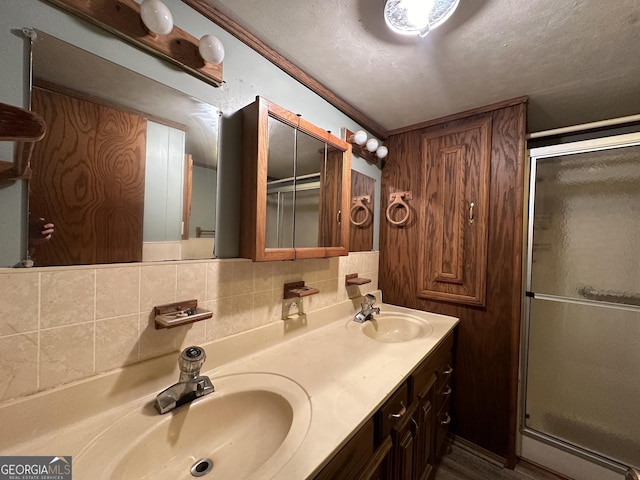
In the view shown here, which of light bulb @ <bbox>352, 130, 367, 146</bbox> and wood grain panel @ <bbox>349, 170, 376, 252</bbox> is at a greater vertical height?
light bulb @ <bbox>352, 130, 367, 146</bbox>

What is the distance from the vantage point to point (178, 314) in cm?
76

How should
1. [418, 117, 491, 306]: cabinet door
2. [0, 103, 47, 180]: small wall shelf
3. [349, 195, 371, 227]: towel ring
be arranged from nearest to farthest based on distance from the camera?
[0, 103, 47, 180]: small wall shelf < [418, 117, 491, 306]: cabinet door < [349, 195, 371, 227]: towel ring

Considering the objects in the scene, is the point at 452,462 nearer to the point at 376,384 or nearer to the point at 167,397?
the point at 376,384

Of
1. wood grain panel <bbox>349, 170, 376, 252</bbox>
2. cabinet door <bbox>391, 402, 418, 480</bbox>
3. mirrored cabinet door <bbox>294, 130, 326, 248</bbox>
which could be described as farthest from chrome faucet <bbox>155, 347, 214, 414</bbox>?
wood grain panel <bbox>349, 170, 376, 252</bbox>

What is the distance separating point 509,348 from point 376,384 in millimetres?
1069

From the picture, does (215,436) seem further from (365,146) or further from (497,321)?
(365,146)

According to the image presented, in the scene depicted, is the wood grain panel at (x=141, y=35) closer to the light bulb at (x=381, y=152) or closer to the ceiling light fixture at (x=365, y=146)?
the ceiling light fixture at (x=365, y=146)

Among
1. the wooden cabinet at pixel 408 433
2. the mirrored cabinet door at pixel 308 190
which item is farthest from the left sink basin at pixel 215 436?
the mirrored cabinet door at pixel 308 190

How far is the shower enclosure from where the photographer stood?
1280 mm

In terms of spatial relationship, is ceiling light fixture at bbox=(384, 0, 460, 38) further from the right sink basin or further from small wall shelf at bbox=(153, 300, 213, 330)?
the right sink basin

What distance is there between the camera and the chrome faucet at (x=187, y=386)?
669 mm

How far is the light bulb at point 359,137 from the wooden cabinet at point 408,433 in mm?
1238
